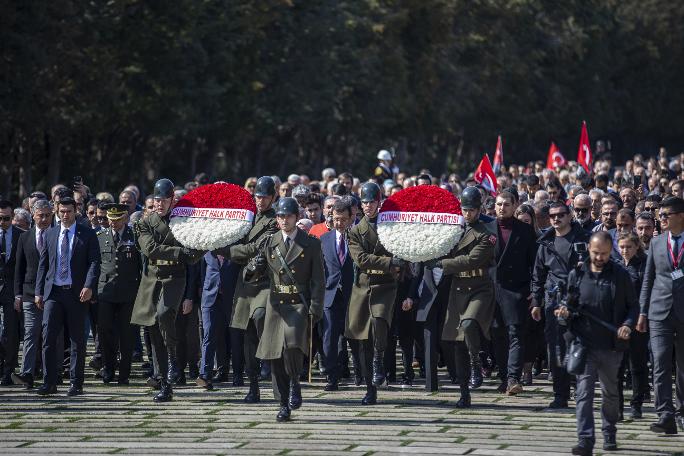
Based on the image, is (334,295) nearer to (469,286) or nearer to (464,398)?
(469,286)

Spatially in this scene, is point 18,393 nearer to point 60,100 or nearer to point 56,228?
point 56,228

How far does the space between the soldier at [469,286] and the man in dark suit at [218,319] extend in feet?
8.48

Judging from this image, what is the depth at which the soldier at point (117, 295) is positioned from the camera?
59.2ft

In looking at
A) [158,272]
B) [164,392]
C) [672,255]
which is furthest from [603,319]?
[158,272]

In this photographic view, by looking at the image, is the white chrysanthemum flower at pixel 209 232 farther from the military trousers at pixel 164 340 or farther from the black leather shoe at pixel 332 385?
the black leather shoe at pixel 332 385

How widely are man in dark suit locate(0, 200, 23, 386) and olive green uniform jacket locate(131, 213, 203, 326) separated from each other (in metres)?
1.99

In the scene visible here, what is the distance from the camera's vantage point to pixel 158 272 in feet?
54.7

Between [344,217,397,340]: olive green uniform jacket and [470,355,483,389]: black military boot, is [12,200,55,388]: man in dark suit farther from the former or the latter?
[470,355,483,389]: black military boot

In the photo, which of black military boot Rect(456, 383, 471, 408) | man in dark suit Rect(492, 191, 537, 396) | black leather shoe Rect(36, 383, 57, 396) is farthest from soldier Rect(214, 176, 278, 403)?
man in dark suit Rect(492, 191, 537, 396)

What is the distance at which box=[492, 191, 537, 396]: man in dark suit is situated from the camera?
17.1 meters

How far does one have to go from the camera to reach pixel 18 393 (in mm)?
17219

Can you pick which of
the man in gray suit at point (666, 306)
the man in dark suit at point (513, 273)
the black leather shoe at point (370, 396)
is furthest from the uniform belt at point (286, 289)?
the man in gray suit at point (666, 306)

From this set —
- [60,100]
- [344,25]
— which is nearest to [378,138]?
[344,25]

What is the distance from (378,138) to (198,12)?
1911cm
